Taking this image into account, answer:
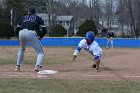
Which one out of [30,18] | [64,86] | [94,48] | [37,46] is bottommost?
[64,86]

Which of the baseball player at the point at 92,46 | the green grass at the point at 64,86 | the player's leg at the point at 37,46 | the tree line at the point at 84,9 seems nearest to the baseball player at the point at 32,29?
the player's leg at the point at 37,46

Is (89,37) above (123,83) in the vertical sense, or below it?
above

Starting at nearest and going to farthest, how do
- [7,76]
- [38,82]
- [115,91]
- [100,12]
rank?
1. [115,91]
2. [38,82]
3. [7,76]
4. [100,12]

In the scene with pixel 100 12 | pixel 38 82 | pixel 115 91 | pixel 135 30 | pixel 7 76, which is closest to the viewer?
pixel 115 91

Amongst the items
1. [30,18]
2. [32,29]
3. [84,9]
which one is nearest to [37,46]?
[32,29]

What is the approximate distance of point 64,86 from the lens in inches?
347

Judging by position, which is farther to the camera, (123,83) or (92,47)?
(92,47)

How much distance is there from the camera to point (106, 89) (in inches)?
333

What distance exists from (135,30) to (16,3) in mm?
22326

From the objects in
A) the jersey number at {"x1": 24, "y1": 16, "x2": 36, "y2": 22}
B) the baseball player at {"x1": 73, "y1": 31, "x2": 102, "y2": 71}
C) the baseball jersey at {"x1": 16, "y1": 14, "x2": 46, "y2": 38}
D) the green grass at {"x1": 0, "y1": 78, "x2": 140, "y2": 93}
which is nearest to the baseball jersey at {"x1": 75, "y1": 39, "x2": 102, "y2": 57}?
the baseball player at {"x1": 73, "y1": 31, "x2": 102, "y2": 71}

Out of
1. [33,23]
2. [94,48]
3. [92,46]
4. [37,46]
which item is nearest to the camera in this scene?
[33,23]

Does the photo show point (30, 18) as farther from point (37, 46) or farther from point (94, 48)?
point (94, 48)

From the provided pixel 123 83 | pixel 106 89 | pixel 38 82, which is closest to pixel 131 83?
pixel 123 83

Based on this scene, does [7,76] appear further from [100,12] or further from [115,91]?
[100,12]
